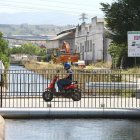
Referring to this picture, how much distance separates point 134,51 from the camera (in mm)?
26234

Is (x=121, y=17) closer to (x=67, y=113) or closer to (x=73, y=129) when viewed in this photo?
(x=67, y=113)

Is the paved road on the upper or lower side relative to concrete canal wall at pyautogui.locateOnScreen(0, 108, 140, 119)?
upper

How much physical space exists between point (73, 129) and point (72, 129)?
3 cm

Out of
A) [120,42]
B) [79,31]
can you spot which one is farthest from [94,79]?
[79,31]

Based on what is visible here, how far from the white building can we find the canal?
61360mm

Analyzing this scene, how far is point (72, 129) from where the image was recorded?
15.2 metres

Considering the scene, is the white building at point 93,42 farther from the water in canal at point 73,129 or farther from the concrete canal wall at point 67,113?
the water in canal at point 73,129

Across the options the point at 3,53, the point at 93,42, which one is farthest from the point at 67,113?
the point at 93,42

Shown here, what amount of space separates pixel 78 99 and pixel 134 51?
19.8ft

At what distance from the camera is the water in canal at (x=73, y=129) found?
13758mm

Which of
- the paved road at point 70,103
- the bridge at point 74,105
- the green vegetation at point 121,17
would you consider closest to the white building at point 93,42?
the green vegetation at point 121,17

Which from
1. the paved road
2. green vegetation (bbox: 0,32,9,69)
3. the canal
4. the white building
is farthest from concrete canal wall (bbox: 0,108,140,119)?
the white building

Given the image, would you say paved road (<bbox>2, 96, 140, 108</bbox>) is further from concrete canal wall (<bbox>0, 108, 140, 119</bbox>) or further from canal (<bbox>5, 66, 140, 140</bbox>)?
canal (<bbox>5, 66, 140, 140</bbox>)

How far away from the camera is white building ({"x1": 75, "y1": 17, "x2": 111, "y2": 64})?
3295 inches
